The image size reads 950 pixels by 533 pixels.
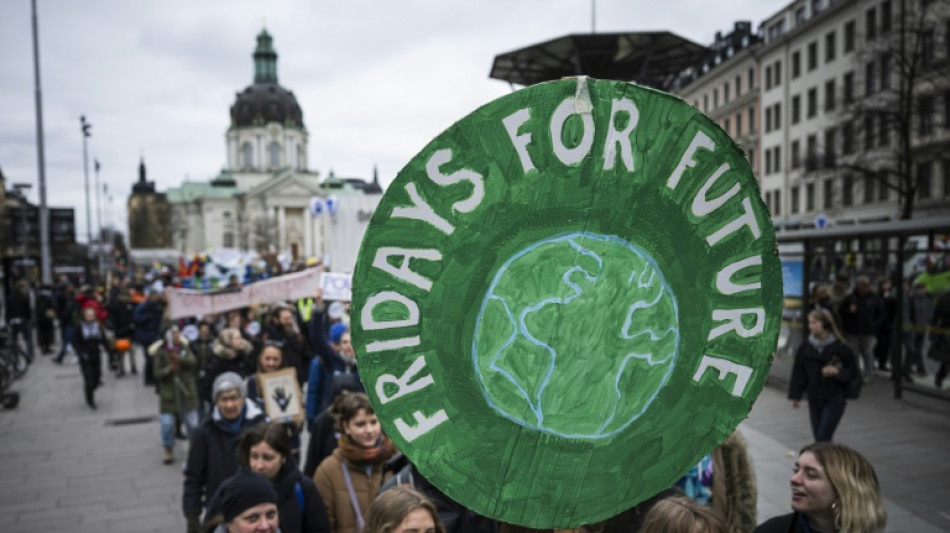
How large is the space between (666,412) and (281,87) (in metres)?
141

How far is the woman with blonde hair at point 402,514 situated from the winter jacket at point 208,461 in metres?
2.45

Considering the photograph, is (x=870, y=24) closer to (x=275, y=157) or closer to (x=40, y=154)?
(x=40, y=154)

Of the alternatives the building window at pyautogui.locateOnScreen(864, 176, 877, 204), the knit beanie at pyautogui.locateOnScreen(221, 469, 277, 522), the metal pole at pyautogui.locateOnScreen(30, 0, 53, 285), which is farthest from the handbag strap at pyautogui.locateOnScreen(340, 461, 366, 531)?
the building window at pyautogui.locateOnScreen(864, 176, 877, 204)

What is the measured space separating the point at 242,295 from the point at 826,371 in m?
8.11

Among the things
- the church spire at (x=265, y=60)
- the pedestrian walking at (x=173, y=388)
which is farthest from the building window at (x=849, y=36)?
the church spire at (x=265, y=60)

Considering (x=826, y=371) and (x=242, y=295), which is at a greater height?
(x=242, y=295)

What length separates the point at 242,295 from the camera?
11.1 meters

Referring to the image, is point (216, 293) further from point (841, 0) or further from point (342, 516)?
point (841, 0)

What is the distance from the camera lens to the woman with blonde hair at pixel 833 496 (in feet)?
8.86

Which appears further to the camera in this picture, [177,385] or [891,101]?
[891,101]

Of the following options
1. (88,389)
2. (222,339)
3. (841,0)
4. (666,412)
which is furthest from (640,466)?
→ (841,0)

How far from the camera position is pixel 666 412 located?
1.72 meters

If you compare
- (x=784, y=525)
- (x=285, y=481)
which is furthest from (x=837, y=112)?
(x=285, y=481)

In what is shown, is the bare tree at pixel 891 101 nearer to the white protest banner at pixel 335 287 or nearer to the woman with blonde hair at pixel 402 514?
the white protest banner at pixel 335 287
